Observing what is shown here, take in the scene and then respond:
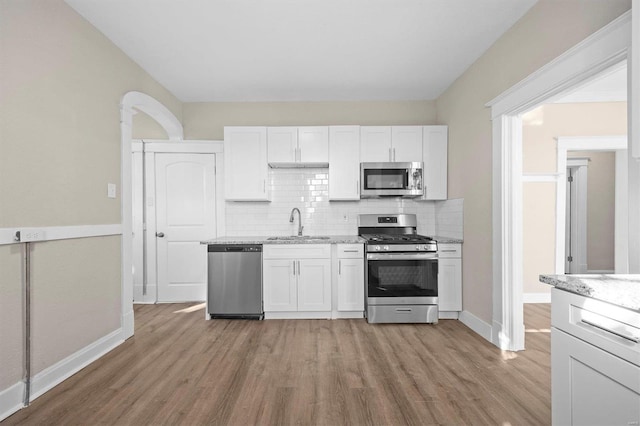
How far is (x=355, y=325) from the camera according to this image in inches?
137

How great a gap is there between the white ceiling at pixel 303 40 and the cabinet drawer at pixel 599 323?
224 centimetres

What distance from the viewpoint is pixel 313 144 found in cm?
407

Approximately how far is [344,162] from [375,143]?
47cm

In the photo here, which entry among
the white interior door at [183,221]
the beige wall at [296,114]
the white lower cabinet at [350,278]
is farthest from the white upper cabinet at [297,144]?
the white lower cabinet at [350,278]

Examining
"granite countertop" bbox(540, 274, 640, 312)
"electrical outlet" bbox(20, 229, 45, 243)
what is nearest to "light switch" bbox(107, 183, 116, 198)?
"electrical outlet" bbox(20, 229, 45, 243)

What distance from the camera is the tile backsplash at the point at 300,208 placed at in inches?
172

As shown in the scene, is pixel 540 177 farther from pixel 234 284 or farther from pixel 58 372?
pixel 58 372

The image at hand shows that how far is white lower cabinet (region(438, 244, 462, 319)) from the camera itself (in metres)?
3.63

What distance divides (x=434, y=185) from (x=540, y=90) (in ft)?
6.02

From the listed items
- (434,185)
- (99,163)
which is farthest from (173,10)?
(434,185)

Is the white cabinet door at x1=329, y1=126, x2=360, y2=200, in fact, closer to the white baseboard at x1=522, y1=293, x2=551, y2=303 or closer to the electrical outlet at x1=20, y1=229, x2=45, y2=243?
the white baseboard at x1=522, y1=293, x2=551, y2=303

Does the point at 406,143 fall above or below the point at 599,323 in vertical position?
above

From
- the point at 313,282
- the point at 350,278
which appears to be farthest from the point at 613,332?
the point at 313,282

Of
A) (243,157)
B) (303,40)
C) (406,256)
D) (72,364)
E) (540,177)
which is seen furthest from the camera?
(540,177)
